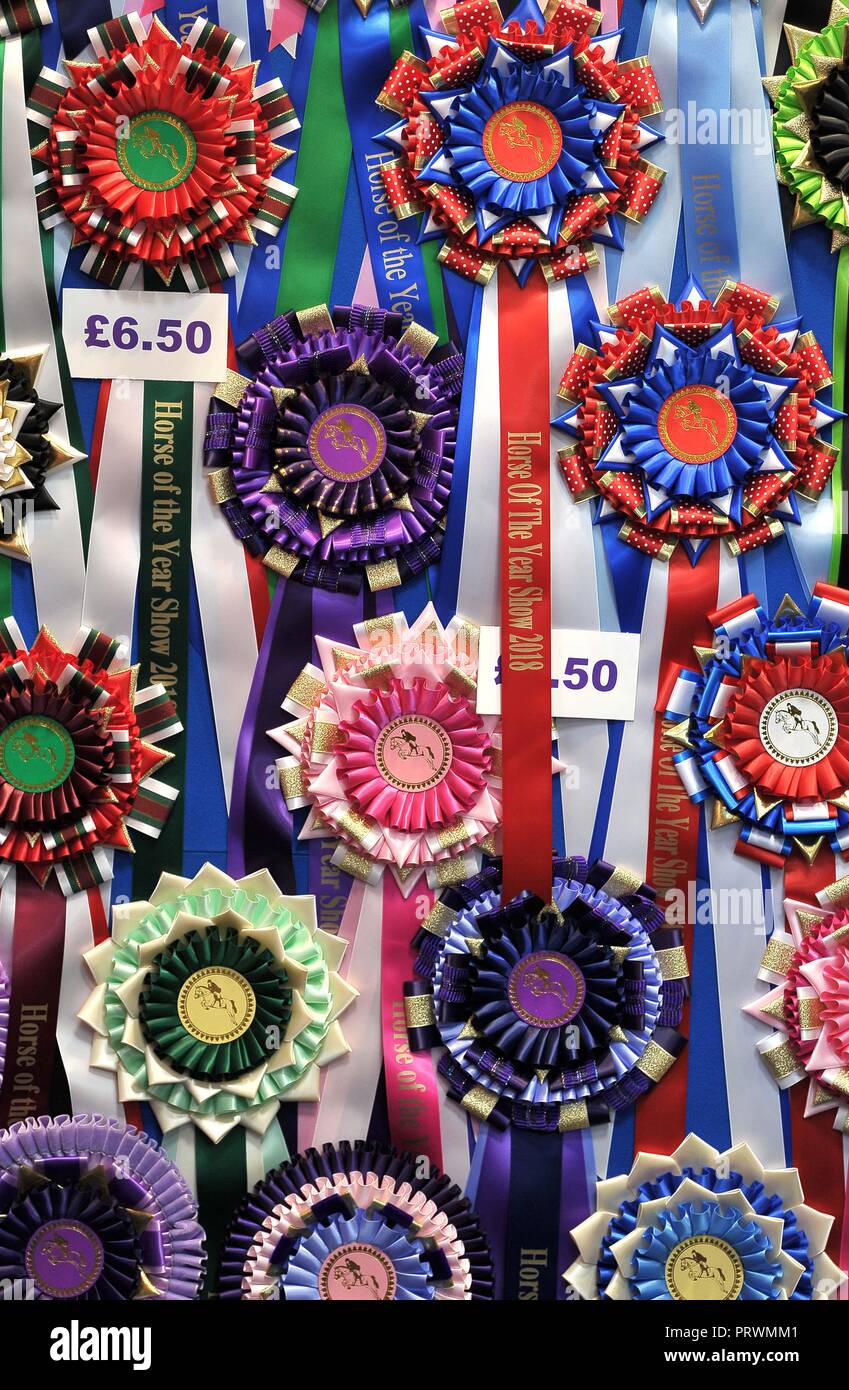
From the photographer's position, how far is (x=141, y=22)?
1.97 metres

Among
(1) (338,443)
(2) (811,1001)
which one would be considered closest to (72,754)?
(1) (338,443)

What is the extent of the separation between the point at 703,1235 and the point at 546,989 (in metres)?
0.43

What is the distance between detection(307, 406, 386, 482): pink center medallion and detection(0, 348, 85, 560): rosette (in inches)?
14.0

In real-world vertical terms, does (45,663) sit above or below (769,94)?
below

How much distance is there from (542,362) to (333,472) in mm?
351

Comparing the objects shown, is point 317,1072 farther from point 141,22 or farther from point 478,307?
point 141,22

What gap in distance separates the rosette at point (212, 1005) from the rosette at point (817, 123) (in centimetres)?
129

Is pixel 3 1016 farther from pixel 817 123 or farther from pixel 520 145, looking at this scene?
pixel 817 123

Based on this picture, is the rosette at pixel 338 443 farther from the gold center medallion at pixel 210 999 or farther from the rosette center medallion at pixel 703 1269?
the rosette center medallion at pixel 703 1269

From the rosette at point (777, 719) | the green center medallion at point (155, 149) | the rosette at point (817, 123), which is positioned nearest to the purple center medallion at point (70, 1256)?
the rosette at point (777, 719)

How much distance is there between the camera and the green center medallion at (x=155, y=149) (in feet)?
6.45

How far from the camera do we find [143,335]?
2002mm

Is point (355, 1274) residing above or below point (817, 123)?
below
